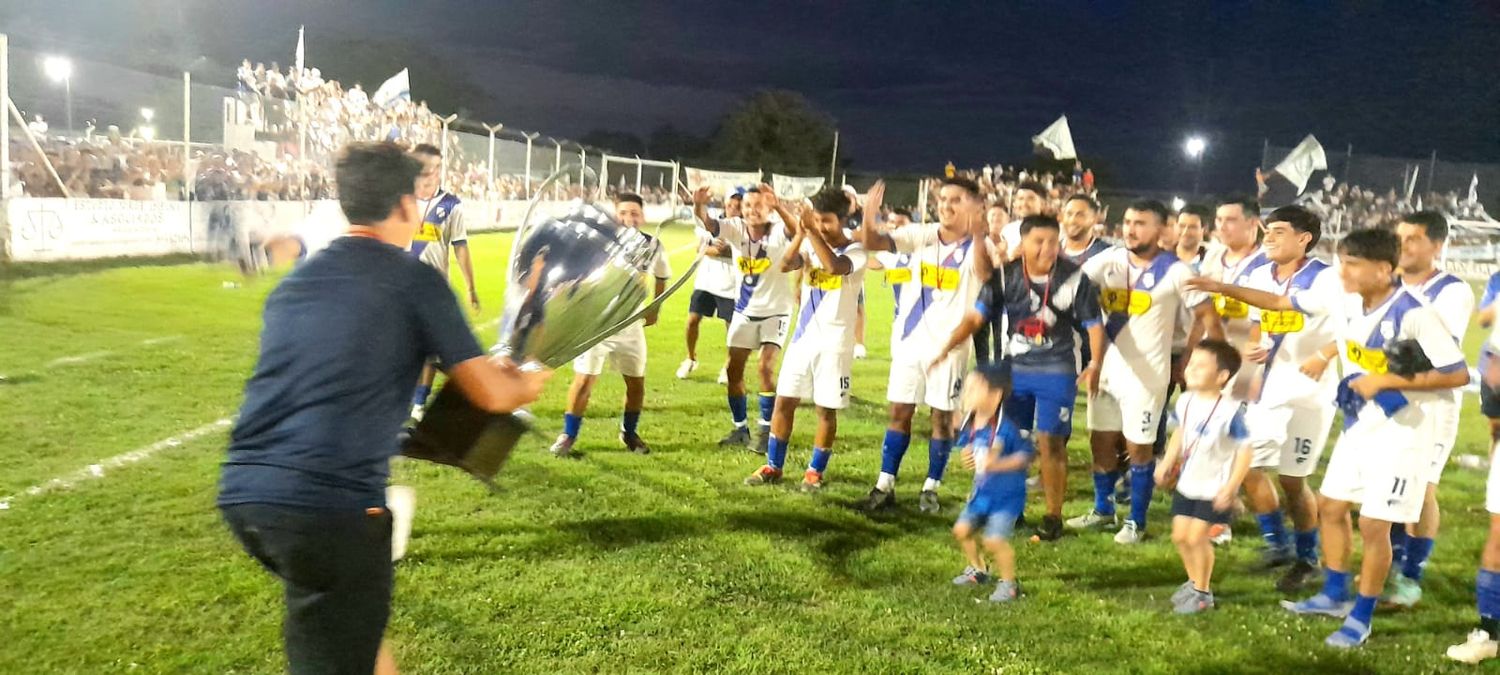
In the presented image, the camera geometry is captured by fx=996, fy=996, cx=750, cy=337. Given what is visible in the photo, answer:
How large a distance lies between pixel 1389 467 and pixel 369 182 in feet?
13.7

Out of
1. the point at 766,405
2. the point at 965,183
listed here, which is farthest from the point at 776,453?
the point at 965,183

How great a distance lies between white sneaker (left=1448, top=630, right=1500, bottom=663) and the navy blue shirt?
4.29 metres

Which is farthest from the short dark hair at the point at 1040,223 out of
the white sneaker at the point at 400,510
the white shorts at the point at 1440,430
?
the white sneaker at the point at 400,510

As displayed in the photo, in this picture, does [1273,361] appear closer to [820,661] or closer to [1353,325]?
[1353,325]

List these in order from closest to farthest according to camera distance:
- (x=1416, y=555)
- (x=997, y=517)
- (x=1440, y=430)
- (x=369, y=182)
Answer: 1. (x=369, y=182)
2. (x=1440, y=430)
3. (x=997, y=517)
4. (x=1416, y=555)

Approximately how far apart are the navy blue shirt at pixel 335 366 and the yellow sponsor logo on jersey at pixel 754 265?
5.29 meters

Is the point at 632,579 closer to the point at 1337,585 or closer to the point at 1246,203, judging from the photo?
the point at 1337,585

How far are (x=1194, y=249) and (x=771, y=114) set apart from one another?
205 feet

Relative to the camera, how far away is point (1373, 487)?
4270mm

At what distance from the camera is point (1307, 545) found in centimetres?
520

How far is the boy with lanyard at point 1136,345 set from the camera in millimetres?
5871

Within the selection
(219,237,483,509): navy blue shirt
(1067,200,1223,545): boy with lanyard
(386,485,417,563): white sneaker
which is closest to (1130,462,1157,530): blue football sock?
(1067,200,1223,545): boy with lanyard

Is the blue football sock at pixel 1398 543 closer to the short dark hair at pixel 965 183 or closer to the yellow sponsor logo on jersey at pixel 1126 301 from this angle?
the yellow sponsor logo on jersey at pixel 1126 301

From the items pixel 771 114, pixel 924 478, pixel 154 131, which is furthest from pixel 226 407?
pixel 771 114
